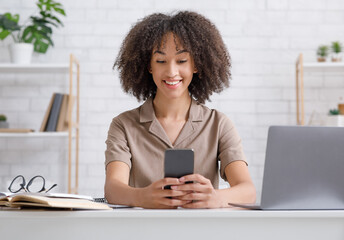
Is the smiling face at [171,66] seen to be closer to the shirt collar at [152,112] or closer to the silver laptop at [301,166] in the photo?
the shirt collar at [152,112]

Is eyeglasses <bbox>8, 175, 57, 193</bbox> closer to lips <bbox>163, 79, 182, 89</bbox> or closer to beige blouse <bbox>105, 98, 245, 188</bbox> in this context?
beige blouse <bbox>105, 98, 245, 188</bbox>

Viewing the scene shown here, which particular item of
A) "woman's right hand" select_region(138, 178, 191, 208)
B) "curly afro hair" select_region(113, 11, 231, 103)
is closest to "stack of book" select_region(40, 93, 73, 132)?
"curly afro hair" select_region(113, 11, 231, 103)

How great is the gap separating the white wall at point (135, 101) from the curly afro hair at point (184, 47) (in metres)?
1.33

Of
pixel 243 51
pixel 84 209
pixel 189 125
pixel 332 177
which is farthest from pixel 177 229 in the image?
pixel 243 51

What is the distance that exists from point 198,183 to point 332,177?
13.5 inches

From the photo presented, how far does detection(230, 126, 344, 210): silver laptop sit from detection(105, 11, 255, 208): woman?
47 cm

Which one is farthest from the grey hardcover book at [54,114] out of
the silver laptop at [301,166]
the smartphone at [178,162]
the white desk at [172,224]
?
the silver laptop at [301,166]

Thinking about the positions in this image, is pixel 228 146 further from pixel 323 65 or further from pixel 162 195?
pixel 323 65

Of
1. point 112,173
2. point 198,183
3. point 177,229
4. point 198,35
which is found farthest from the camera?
point 198,35

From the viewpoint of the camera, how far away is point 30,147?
3.13 meters

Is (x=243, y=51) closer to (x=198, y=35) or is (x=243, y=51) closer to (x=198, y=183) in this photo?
(x=198, y=35)

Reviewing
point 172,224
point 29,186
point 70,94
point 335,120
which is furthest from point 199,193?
point 335,120

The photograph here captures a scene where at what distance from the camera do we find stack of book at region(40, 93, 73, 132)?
2928 millimetres

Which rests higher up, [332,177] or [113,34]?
[113,34]
